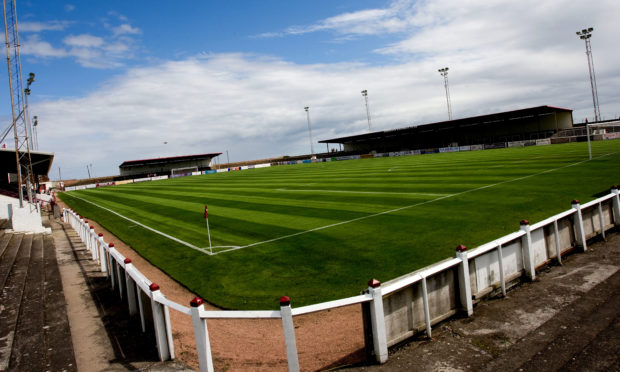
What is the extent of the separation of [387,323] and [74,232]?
2204 centimetres

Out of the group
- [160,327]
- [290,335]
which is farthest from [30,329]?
[290,335]

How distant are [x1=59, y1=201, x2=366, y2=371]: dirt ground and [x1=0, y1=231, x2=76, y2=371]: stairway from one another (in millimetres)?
1994

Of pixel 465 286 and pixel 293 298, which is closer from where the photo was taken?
pixel 465 286

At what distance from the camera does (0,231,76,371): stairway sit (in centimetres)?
629

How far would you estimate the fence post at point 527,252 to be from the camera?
27.3 ft

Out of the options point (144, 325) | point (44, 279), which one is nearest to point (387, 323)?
point (144, 325)

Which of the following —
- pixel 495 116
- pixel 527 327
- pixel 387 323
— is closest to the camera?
pixel 387 323

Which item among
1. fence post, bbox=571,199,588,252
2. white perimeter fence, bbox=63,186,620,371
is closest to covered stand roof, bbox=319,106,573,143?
fence post, bbox=571,199,588,252

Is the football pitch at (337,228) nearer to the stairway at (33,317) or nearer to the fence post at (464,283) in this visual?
the fence post at (464,283)

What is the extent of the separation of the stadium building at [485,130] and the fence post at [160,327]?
211ft

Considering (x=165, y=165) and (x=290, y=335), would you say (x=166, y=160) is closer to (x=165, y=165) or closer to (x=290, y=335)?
(x=165, y=165)

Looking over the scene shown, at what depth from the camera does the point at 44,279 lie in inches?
445

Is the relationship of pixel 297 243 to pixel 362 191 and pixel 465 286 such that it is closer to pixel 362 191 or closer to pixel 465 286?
pixel 465 286

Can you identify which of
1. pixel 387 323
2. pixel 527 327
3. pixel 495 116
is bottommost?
pixel 527 327
